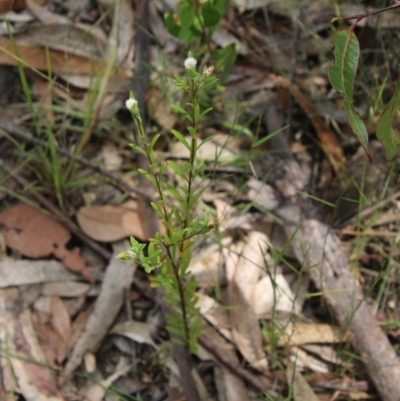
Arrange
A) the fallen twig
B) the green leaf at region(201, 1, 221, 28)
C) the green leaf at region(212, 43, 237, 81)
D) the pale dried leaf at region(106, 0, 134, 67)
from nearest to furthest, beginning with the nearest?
the fallen twig → the green leaf at region(201, 1, 221, 28) → the green leaf at region(212, 43, 237, 81) → the pale dried leaf at region(106, 0, 134, 67)

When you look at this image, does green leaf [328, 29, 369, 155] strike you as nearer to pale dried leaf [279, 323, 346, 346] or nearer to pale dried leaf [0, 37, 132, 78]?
pale dried leaf [279, 323, 346, 346]

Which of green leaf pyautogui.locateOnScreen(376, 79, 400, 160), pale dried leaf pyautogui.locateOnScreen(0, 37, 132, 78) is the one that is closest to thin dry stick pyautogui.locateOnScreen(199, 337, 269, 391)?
green leaf pyautogui.locateOnScreen(376, 79, 400, 160)

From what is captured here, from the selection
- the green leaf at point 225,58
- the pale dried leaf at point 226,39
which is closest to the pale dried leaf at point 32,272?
the green leaf at point 225,58

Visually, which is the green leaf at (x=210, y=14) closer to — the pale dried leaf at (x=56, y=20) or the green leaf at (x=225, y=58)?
the green leaf at (x=225, y=58)

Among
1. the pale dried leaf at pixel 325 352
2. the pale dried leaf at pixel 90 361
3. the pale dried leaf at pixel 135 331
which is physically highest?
the pale dried leaf at pixel 135 331

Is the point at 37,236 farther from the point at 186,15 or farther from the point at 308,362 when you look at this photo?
the point at 308,362

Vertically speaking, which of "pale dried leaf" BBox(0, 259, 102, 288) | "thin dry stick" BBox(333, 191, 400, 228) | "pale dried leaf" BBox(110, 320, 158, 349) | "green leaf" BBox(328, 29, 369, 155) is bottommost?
"pale dried leaf" BBox(110, 320, 158, 349)

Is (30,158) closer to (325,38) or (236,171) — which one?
(236,171)
